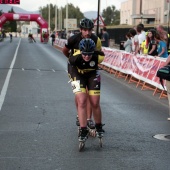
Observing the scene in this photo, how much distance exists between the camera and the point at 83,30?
695 cm

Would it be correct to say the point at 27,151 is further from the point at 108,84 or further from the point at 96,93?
the point at 108,84

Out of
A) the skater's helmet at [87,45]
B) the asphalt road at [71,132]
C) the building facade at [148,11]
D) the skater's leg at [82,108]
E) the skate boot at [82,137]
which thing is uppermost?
the building facade at [148,11]

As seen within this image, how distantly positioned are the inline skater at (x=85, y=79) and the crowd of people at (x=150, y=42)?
6.04 metres

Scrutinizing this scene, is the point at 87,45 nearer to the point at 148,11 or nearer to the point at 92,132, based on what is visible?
the point at 92,132

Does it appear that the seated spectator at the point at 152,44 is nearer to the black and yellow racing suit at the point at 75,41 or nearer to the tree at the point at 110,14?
the black and yellow racing suit at the point at 75,41

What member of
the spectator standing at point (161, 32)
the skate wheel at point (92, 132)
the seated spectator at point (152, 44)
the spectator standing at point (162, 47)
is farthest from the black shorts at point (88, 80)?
the seated spectator at point (152, 44)

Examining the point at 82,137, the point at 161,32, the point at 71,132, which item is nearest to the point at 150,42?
the point at 161,32

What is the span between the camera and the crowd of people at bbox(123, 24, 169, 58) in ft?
41.3

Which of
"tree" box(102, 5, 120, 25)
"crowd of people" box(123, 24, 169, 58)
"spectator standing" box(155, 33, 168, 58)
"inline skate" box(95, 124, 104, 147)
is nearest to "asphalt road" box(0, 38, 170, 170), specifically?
"inline skate" box(95, 124, 104, 147)

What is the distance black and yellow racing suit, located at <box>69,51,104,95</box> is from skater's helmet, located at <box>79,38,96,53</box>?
0.12 meters

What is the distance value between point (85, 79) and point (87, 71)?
0.13 m

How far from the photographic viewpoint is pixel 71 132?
7707mm

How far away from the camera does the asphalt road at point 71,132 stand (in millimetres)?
5902

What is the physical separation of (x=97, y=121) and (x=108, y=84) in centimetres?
918
